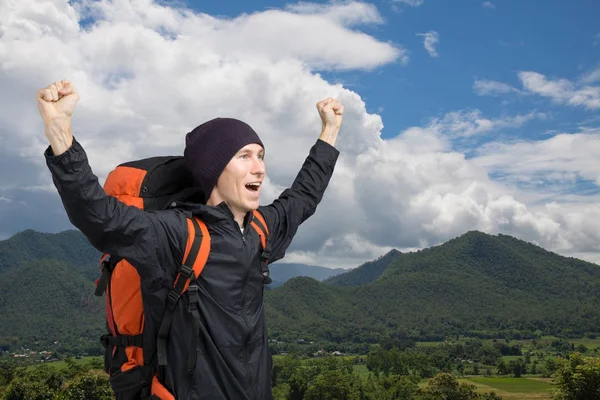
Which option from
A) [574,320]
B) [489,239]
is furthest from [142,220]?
[489,239]

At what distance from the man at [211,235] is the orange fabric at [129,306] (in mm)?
120

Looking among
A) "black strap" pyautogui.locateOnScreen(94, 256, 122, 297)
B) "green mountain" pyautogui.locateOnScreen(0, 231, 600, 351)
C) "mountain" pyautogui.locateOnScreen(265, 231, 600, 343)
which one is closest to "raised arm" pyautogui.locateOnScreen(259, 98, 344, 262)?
"black strap" pyautogui.locateOnScreen(94, 256, 122, 297)

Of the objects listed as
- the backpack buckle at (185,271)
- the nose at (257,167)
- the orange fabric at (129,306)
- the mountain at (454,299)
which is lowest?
the orange fabric at (129,306)

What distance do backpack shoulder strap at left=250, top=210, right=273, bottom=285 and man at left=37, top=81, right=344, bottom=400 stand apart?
0.04m

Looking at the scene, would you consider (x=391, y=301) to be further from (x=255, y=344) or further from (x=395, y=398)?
(x=255, y=344)

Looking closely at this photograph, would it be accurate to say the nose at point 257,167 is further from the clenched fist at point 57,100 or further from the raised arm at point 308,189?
the clenched fist at point 57,100

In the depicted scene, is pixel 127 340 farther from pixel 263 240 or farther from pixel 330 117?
pixel 330 117

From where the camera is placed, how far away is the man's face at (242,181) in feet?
8.84

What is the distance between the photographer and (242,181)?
270 centimetres

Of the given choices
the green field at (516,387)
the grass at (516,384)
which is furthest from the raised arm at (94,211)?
the grass at (516,384)

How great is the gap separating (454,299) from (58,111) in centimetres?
14786

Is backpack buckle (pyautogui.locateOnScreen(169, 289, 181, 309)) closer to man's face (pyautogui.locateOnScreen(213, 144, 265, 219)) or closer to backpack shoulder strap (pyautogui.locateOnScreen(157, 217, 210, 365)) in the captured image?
backpack shoulder strap (pyautogui.locateOnScreen(157, 217, 210, 365))

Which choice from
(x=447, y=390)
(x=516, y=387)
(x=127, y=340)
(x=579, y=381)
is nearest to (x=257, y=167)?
(x=127, y=340)

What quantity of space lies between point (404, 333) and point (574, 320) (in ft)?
114
